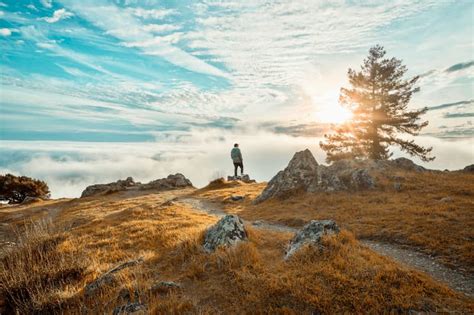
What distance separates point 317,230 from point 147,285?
5582mm

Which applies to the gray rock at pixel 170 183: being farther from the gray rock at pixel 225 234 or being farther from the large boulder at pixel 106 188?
the gray rock at pixel 225 234

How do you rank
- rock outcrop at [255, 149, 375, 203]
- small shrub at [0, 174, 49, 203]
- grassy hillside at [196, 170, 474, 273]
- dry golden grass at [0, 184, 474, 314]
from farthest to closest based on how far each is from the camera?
small shrub at [0, 174, 49, 203], rock outcrop at [255, 149, 375, 203], grassy hillside at [196, 170, 474, 273], dry golden grass at [0, 184, 474, 314]

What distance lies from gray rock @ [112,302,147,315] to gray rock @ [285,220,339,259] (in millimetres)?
4357

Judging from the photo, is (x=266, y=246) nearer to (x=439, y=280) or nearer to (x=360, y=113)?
(x=439, y=280)

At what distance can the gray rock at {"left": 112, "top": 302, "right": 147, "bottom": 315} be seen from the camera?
619cm

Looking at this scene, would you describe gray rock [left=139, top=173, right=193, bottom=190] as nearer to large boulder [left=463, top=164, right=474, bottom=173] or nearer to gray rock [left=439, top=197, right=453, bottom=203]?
gray rock [left=439, top=197, right=453, bottom=203]

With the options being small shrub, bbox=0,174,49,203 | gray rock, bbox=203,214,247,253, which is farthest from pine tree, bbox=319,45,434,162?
small shrub, bbox=0,174,49,203

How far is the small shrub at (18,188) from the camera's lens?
4897 cm

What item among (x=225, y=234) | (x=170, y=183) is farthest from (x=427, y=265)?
(x=170, y=183)

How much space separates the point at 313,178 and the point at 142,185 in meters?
27.0

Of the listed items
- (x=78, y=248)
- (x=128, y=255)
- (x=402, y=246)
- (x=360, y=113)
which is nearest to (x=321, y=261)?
(x=402, y=246)

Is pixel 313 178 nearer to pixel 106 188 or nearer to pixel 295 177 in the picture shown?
pixel 295 177

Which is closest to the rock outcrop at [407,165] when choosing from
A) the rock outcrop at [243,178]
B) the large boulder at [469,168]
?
the large boulder at [469,168]

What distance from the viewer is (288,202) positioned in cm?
2025
